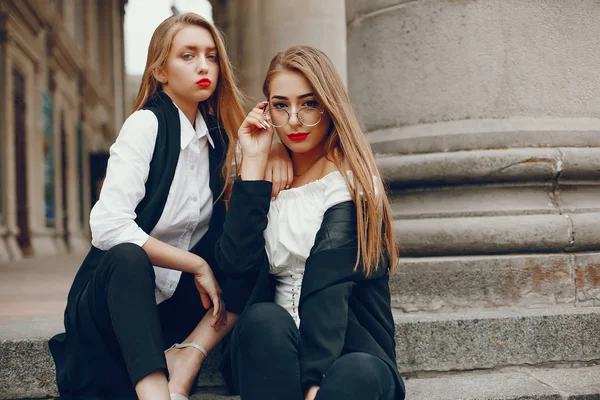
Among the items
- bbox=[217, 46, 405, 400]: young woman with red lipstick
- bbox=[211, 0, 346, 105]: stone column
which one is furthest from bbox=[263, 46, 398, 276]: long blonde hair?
bbox=[211, 0, 346, 105]: stone column

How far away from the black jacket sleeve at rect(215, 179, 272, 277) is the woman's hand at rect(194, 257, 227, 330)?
0.44ft

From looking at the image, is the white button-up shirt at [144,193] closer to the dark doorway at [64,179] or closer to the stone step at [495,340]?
the stone step at [495,340]

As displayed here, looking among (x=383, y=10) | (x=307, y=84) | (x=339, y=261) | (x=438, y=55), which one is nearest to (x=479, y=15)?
(x=438, y=55)

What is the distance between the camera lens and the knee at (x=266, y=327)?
2.11m

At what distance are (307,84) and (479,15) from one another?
5.20 feet

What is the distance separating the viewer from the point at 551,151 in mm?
3457

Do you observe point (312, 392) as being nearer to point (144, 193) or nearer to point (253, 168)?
point (253, 168)

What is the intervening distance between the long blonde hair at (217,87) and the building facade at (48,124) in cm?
995

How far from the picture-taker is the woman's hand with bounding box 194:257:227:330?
99.0 inches

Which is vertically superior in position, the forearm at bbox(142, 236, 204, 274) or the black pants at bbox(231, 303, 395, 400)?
the forearm at bbox(142, 236, 204, 274)

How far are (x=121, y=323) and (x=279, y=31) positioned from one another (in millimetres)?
9845

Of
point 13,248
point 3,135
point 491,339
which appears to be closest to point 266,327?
point 491,339

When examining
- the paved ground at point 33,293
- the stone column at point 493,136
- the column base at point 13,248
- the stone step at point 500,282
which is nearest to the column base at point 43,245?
the column base at point 13,248

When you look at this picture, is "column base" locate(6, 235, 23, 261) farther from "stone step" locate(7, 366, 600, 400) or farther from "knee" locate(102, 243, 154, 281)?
"knee" locate(102, 243, 154, 281)
